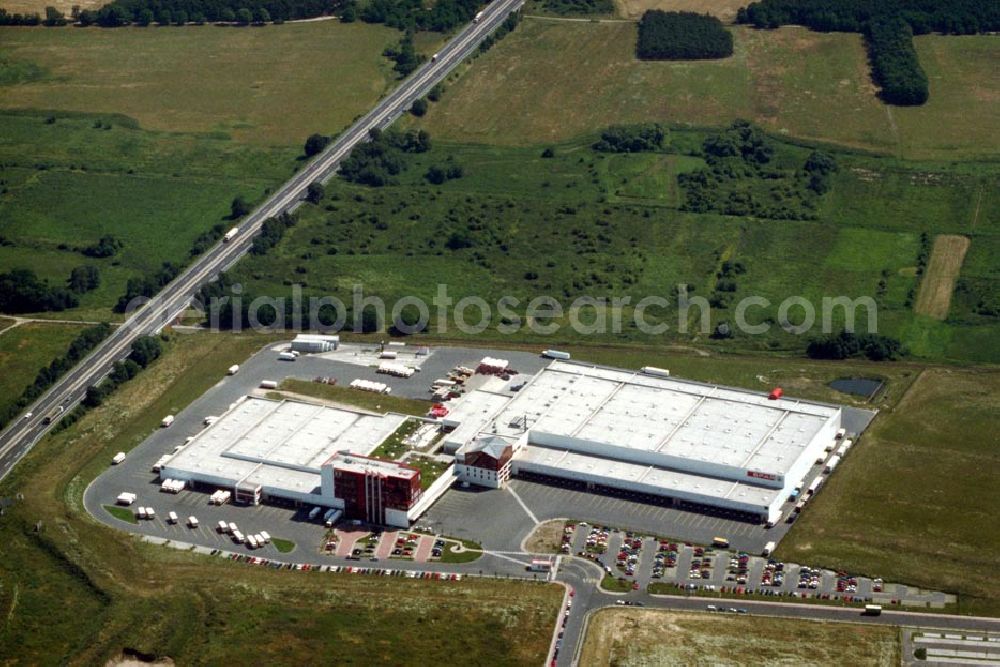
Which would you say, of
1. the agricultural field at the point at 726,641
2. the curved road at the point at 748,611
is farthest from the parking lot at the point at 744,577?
the agricultural field at the point at 726,641

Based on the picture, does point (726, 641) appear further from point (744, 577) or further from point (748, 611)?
point (744, 577)

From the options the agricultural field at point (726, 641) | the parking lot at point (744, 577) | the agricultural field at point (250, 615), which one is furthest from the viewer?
the parking lot at point (744, 577)

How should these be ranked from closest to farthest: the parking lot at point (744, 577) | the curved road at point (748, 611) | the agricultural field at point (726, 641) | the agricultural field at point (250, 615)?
the agricultural field at point (726, 641) → the agricultural field at point (250, 615) → the curved road at point (748, 611) → the parking lot at point (744, 577)

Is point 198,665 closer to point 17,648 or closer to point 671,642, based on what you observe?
point 17,648

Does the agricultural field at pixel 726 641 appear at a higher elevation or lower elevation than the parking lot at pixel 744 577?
lower

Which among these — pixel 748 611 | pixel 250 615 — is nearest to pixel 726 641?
pixel 748 611

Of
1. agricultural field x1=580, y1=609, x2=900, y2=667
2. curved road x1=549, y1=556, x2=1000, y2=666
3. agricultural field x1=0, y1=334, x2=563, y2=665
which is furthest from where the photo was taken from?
curved road x1=549, y1=556, x2=1000, y2=666

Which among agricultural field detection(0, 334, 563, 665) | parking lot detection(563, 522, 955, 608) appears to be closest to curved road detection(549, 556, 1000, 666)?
parking lot detection(563, 522, 955, 608)

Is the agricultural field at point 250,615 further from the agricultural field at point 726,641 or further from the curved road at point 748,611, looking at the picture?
the agricultural field at point 726,641

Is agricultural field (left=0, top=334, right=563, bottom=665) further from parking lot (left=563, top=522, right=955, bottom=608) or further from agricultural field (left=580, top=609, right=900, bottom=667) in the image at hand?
parking lot (left=563, top=522, right=955, bottom=608)
